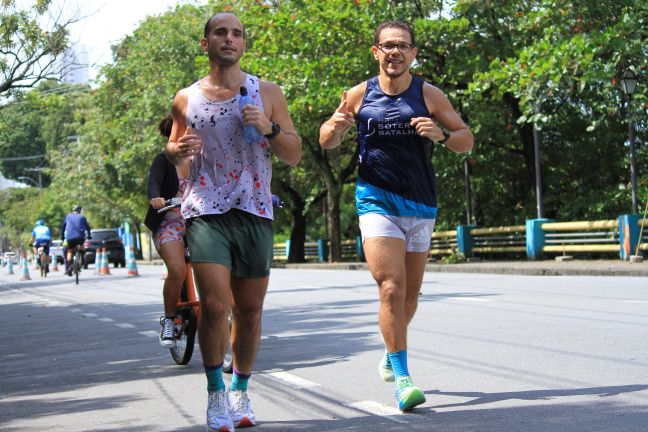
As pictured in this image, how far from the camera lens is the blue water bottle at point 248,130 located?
18.1 ft

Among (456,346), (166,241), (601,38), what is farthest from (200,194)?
(601,38)

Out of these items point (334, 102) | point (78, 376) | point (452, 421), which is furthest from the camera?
point (334, 102)

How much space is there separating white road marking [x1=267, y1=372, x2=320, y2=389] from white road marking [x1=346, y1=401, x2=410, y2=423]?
88 centimetres

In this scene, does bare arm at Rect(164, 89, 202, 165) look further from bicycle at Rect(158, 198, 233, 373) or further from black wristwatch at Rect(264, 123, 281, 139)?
bicycle at Rect(158, 198, 233, 373)

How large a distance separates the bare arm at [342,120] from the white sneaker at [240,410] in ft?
5.05

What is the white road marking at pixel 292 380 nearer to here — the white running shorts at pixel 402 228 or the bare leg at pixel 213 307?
the white running shorts at pixel 402 228

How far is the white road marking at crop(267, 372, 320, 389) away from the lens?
721 cm

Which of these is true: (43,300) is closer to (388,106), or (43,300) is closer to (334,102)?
(334,102)

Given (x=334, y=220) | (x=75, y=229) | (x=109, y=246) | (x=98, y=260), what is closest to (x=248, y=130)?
(x=75, y=229)

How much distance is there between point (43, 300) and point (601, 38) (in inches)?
463

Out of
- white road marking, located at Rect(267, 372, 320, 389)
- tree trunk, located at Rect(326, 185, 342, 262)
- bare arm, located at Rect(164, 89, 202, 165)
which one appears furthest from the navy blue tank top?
tree trunk, located at Rect(326, 185, 342, 262)

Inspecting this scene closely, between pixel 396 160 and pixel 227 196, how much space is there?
1234 millimetres

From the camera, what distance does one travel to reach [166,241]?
8.88 m

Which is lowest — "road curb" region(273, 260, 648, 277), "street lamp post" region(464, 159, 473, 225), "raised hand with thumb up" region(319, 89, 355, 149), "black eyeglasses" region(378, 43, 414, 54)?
"road curb" region(273, 260, 648, 277)
